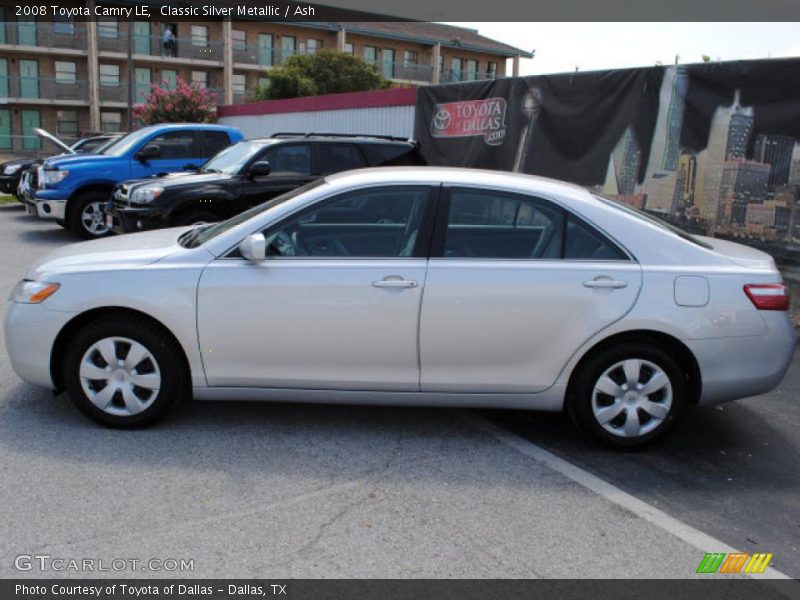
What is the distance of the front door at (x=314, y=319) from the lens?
4.45 metres

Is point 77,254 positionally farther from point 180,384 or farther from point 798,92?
point 798,92

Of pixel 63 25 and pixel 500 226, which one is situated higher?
pixel 63 25

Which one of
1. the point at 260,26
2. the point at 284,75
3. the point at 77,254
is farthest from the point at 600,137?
the point at 260,26

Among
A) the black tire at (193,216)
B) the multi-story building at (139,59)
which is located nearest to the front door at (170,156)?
the black tire at (193,216)

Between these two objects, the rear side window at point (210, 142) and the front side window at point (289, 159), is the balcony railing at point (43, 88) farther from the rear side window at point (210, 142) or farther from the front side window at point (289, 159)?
the front side window at point (289, 159)

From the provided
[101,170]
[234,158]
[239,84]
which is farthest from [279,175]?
[239,84]

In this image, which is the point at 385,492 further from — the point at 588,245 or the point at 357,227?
the point at 588,245

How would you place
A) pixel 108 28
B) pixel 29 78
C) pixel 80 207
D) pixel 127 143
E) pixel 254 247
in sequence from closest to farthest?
pixel 254 247
pixel 80 207
pixel 127 143
pixel 29 78
pixel 108 28

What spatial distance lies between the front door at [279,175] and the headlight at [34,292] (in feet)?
18.0

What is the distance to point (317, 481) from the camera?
408 cm

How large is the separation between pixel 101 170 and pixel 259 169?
3.79 m

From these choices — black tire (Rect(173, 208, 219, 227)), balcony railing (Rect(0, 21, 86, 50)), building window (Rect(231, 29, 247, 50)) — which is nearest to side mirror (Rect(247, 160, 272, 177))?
black tire (Rect(173, 208, 219, 227))

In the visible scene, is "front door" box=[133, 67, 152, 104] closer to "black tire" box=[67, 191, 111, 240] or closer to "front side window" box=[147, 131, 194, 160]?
"front side window" box=[147, 131, 194, 160]

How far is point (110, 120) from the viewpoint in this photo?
4588 cm
